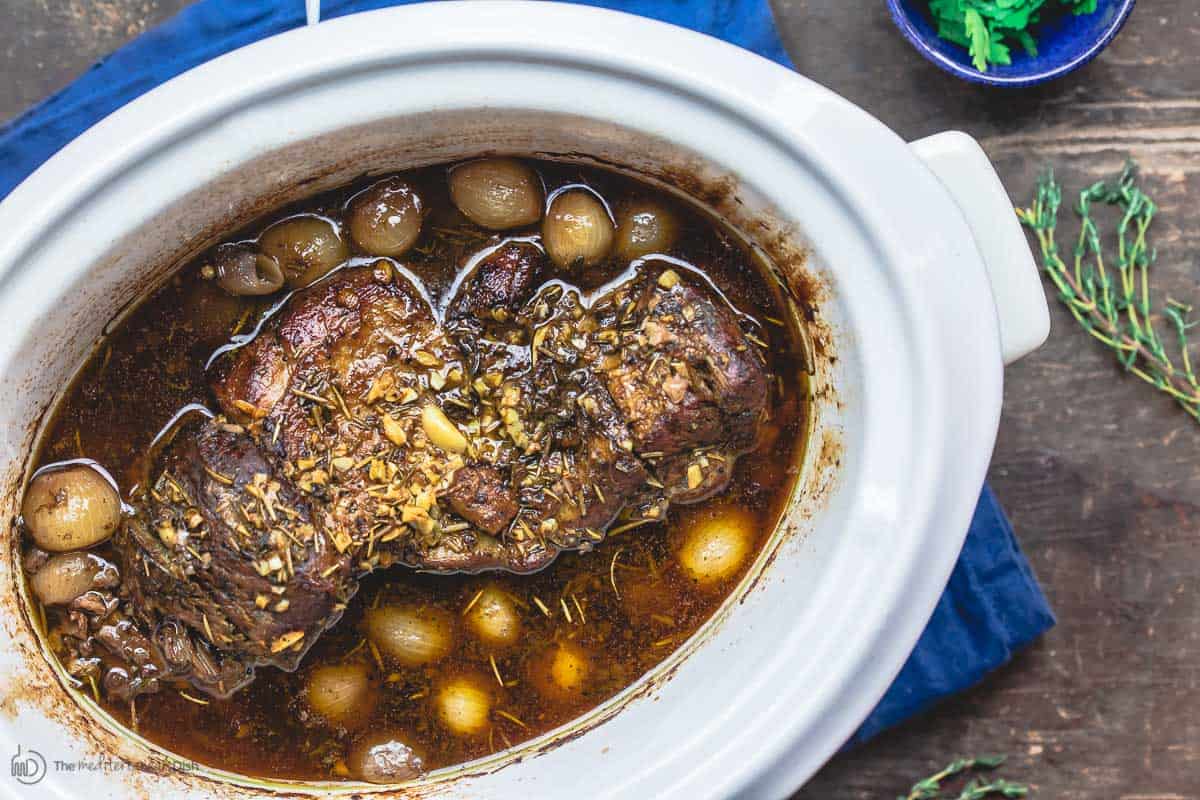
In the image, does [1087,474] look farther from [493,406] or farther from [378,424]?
[378,424]

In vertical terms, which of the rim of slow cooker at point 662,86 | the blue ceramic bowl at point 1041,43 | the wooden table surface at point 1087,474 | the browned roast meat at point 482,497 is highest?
the rim of slow cooker at point 662,86

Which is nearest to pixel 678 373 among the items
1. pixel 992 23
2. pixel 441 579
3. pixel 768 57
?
pixel 441 579

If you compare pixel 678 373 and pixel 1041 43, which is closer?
pixel 678 373

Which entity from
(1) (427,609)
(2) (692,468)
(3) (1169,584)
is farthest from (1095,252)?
(1) (427,609)

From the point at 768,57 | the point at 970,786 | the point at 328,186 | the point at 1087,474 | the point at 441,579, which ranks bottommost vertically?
the point at 970,786

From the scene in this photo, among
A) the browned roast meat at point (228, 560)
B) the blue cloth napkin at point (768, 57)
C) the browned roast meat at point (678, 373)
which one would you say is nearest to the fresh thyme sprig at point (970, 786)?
the blue cloth napkin at point (768, 57)

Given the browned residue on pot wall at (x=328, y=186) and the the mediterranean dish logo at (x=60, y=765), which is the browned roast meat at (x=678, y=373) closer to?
the browned residue on pot wall at (x=328, y=186)
